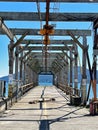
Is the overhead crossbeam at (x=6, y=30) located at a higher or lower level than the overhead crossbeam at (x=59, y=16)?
lower

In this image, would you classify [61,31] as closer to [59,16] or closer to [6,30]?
[6,30]

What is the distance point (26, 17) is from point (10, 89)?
564 centimetres

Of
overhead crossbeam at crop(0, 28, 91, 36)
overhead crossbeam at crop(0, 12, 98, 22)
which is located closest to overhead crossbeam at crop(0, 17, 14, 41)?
overhead crossbeam at crop(0, 12, 98, 22)

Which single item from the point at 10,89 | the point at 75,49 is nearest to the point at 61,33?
the point at 75,49

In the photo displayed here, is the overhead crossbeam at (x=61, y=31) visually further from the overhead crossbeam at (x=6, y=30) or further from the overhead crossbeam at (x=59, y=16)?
the overhead crossbeam at (x=59, y=16)

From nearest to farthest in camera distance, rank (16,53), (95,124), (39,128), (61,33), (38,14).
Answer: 1. (39,128)
2. (95,124)
3. (38,14)
4. (61,33)
5. (16,53)

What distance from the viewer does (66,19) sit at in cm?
2284

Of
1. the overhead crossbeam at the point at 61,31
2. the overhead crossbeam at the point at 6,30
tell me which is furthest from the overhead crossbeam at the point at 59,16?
the overhead crossbeam at the point at 61,31

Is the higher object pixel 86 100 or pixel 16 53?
pixel 16 53

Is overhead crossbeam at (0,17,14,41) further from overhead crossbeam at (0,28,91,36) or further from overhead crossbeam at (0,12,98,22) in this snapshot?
Result: overhead crossbeam at (0,28,91,36)

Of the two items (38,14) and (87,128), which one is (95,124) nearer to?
(87,128)

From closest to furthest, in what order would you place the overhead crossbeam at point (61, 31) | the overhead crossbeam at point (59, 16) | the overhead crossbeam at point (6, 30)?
the overhead crossbeam at point (59, 16)
the overhead crossbeam at point (6, 30)
the overhead crossbeam at point (61, 31)

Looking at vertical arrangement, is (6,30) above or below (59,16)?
below

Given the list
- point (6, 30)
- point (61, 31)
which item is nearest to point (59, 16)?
point (6, 30)
